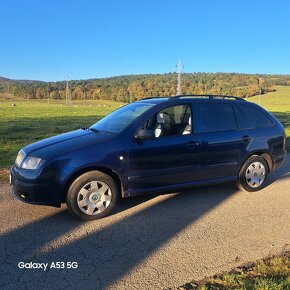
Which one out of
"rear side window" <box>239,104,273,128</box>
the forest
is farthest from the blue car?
the forest

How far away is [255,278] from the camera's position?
129 inches

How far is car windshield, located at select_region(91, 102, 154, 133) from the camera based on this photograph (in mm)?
5373

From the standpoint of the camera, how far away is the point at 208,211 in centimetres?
516

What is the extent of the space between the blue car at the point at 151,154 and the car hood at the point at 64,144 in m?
0.01

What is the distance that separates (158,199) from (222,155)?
4.07 feet

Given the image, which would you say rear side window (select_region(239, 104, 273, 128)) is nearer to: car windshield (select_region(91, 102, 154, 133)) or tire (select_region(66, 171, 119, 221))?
car windshield (select_region(91, 102, 154, 133))

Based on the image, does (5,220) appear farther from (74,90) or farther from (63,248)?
(74,90)

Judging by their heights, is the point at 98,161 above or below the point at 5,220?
above

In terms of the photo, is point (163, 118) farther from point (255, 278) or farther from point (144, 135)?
point (255, 278)

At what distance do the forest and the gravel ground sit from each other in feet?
180

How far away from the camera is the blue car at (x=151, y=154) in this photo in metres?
4.66

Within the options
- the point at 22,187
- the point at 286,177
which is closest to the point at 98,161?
the point at 22,187

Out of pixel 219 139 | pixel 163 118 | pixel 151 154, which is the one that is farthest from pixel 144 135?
pixel 219 139

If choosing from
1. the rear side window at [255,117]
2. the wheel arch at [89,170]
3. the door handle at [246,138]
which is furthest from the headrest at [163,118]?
the rear side window at [255,117]
